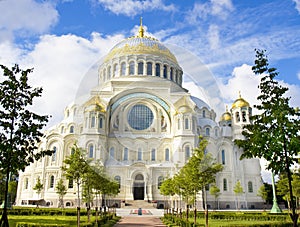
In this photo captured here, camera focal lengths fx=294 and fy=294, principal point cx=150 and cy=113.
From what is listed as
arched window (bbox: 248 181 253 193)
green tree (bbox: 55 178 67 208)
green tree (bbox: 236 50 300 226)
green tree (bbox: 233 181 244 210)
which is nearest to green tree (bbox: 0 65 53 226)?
green tree (bbox: 236 50 300 226)

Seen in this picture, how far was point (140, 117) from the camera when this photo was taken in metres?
47.6

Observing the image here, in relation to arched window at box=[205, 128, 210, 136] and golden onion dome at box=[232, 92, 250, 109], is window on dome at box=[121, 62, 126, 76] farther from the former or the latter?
golden onion dome at box=[232, 92, 250, 109]

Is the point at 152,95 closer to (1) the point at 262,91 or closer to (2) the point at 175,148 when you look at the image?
(2) the point at 175,148

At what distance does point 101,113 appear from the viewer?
44969 millimetres

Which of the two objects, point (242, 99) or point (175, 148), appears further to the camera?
point (242, 99)

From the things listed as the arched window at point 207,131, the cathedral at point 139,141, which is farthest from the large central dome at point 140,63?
the arched window at point 207,131

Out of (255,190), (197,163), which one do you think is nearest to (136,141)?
(255,190)

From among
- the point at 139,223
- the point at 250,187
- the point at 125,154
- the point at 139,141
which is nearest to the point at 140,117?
the point at 139,141

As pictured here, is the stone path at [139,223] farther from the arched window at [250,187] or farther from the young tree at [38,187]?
the arched window at [250,187]

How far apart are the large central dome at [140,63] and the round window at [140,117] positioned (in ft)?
23.7

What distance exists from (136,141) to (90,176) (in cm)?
2364

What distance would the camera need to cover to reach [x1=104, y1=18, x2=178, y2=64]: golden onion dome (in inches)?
2174

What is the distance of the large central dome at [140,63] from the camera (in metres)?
53.8

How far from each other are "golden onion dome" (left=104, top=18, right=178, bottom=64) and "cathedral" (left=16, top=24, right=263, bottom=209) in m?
2.29
